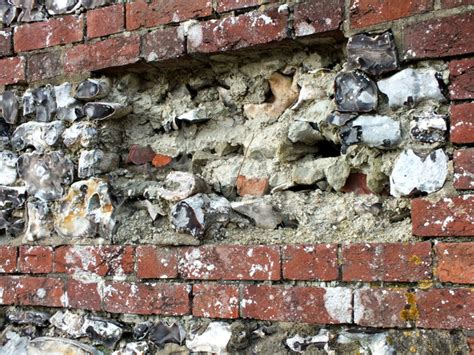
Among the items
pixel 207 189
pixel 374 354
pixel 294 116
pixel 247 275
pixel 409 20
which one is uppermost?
pixel 409 20

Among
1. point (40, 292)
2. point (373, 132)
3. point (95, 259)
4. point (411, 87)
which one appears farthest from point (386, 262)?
point (40, 292)

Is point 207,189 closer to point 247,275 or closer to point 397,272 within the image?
point 247,275

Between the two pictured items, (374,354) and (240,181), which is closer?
(374,354)

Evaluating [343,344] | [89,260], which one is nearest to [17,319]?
[89,260]

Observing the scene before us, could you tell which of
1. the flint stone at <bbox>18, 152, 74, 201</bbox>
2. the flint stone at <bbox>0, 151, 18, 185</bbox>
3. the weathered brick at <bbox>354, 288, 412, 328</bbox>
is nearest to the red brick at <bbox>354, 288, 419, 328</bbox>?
the weathered brick at <bbox>354, 288, 412, 328</bbox>

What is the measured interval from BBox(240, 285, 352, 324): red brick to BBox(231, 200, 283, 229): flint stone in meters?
0.20

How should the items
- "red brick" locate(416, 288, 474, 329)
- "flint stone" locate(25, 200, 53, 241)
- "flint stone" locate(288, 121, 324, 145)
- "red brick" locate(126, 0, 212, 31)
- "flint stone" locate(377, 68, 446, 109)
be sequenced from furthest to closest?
"flint stone" locate(25, 200, 53, 241) → "red brick" locate(126, 0, 212, 31) → "flint stone" locate(288, 121, 324, 145) → "flint stone" locate(377, 68, 446, 109) → "red brick" locate(416, 288, 474, 329)

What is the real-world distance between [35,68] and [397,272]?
1.43 metres

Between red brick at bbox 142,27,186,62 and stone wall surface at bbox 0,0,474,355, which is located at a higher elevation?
red brick at bbox 142,27,186,62

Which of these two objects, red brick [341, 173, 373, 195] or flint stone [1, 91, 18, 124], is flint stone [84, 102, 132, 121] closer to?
flint stone [1, 91, 18, 124]

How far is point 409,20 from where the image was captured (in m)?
1.78

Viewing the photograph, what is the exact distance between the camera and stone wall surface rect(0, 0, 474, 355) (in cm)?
173

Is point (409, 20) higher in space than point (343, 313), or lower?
higher

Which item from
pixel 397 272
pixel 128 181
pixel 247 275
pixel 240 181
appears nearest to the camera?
pixel 397 272
